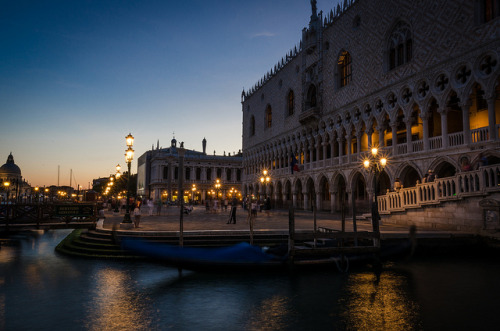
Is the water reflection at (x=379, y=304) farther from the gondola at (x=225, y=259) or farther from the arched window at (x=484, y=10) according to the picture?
the arched window at (x=484, y=10)

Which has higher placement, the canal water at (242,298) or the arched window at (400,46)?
the arched window at (400,46)

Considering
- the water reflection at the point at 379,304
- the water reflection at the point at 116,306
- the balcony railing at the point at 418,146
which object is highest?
the balcony railing at the point at 418,146

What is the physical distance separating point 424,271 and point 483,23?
534 inches

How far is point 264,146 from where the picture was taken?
4362cm

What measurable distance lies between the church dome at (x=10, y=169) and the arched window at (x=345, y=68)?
436 ft

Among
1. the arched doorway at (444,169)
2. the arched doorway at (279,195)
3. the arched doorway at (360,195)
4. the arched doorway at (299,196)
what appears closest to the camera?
the arched doorway at (444,169)

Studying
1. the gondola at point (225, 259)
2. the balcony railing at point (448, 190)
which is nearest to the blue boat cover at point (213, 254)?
the gondola at point (225, 259)

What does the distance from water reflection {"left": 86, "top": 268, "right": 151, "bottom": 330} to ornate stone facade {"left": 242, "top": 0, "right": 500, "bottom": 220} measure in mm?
7477

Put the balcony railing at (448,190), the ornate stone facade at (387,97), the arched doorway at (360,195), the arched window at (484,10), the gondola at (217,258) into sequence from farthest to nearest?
the arched doorway at (360,195) < the ornate stone facade at (387,97) < the arched window at (484,10) < the balcony railing at (448,190) < the gondola at (217,258)

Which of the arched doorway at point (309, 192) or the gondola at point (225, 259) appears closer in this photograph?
the gondola at point (225, 259)

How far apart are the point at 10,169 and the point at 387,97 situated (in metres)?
141

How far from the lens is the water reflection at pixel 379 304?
217 inches

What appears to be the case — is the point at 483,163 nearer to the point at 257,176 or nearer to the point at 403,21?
the point at 403,21

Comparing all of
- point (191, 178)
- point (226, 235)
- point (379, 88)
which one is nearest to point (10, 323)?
point (226, 235)
